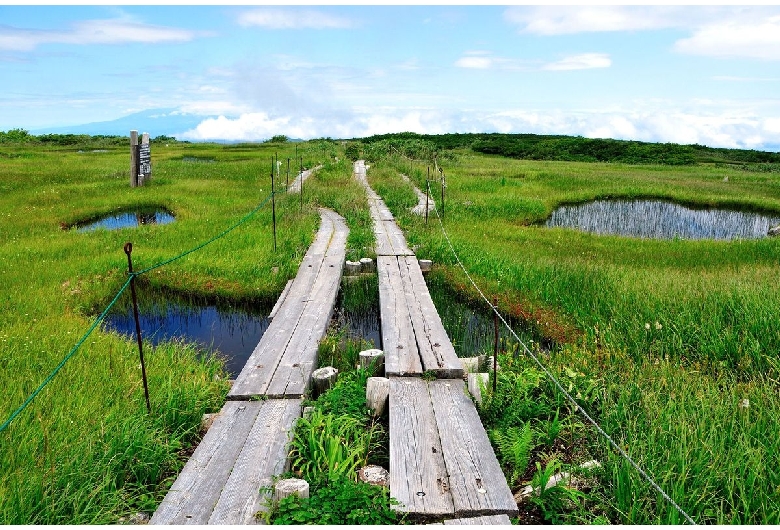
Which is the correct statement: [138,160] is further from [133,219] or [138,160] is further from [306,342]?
[306,342]

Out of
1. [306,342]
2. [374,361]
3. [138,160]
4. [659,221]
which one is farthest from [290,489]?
[138,160]

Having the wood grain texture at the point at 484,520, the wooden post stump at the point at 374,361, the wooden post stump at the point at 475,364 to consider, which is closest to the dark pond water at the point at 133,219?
the wooden post stump at the point at 374,361

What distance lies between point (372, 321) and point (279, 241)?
14.0 feet

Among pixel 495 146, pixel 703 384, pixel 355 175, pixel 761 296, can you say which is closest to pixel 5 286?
pixel 703 384

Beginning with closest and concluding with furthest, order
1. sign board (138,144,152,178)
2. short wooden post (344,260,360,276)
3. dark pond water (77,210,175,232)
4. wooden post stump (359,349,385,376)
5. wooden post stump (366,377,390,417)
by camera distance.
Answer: wooden post stump (366,377,390,417) < wooden post stump (359,349,385,376) < short wooden post (344,260,360,276) < dark pond water (77,210,175,232) < sign board (138,144,152,178)

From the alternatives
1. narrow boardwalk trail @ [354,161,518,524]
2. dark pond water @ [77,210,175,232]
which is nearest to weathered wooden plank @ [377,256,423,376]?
narrow boardwalk trail @ [354,161,518,524]

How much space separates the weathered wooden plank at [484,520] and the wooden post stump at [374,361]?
108 inches

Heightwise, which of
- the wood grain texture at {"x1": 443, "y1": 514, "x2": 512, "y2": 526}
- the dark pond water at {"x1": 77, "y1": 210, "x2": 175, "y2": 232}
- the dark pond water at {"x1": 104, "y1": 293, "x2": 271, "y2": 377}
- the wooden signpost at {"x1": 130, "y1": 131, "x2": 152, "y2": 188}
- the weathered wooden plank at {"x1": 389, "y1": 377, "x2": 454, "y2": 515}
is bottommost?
the dark pond water at {"x1": 104, "y1": 293, "x2": 271, "y2": 377}

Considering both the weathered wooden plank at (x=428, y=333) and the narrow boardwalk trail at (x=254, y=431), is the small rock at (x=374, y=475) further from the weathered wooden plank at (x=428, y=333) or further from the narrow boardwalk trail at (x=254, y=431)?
the weathered wooden plank at (x=428, y=333)

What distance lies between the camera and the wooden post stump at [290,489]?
12.6 feet

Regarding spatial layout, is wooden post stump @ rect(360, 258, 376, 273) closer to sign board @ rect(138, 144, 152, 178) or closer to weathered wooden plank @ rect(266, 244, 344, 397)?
weathered wooden plank @ rect(266, 244, 344, 397)

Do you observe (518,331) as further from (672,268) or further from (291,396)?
(672,268)

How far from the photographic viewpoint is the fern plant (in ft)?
14.9

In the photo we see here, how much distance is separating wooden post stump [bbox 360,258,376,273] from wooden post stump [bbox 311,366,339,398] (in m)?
5.30
